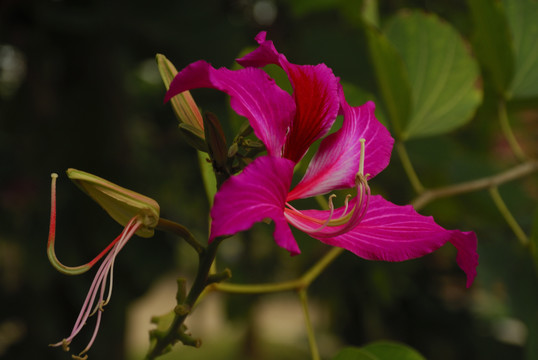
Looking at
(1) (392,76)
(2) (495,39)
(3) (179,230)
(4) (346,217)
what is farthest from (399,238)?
(2) (495,39)

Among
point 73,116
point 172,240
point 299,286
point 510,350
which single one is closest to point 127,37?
point 73,116

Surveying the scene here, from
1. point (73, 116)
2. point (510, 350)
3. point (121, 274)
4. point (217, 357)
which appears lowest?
point (217, 357)

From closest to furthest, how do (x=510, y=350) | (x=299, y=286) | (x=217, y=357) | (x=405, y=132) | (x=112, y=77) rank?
(x=299, y=286) < (x=405, y=132) < (x=510, y=350) < (x=112, y=77) < (x=217, y=357)

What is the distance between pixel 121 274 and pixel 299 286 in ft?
4.13

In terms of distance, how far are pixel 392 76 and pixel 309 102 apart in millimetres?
297

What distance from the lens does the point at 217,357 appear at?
419 centimetres

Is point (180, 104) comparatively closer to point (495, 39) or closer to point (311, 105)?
point (311, 105)

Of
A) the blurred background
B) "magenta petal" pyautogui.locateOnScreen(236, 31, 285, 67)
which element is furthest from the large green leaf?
the blurred background

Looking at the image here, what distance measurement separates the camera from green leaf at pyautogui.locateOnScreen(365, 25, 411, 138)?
60cm

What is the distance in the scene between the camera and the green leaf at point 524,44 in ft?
2.26

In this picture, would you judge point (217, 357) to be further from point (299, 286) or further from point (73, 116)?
point (299, 286)

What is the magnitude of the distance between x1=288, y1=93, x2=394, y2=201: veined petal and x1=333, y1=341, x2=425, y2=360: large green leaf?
0.52ft

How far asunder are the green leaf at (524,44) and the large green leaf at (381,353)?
1.41ft

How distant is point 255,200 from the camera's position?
0.94ft
